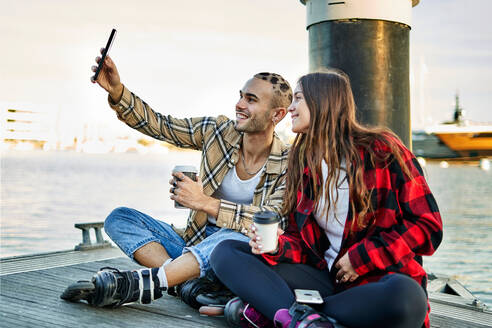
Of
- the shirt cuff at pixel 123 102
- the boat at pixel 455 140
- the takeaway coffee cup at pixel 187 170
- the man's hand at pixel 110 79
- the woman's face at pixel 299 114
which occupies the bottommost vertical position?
the boat at pixel 455 140

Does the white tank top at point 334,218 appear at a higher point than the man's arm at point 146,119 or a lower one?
lower

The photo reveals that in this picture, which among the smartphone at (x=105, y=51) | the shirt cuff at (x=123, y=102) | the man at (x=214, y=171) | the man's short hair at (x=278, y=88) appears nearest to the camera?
the man at (x=214, y=171)

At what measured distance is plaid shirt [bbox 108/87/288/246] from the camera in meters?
3.12

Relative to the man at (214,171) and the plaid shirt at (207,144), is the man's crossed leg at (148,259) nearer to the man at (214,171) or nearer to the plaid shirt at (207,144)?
the man at (214,171)

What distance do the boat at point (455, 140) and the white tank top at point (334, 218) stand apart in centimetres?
6450

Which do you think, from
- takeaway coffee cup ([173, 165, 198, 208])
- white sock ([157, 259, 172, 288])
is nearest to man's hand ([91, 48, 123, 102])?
takeaway coffee cup ([173, 165, 198, 208])

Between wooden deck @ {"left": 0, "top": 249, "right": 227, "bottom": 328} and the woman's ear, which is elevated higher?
the woman's ear

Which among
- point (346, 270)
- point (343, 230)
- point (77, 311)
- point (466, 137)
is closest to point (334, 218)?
point (343, 230)

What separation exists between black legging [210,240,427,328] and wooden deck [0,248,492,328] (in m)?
0.35

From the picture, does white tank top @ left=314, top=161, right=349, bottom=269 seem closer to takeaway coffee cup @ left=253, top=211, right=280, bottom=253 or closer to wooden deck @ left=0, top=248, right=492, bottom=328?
takeaway coffee cup @ left=253, top=211, right=280, bottom=253

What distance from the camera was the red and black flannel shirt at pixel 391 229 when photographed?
2207mm

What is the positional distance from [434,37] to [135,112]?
53.7m

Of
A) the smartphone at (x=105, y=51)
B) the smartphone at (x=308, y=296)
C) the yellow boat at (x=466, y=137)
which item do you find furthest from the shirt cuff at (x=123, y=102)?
the yellow boat at (x=466, y=137)

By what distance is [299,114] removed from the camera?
2520 mm
